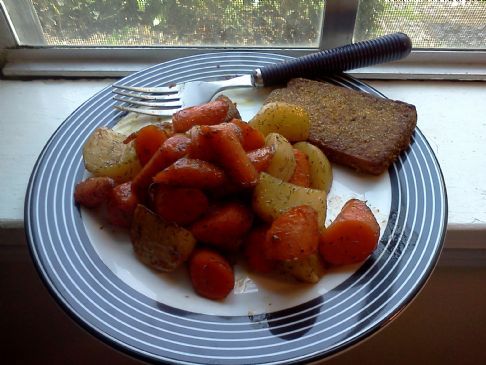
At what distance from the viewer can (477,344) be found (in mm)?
1412

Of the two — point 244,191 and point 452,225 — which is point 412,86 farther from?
point 244,191

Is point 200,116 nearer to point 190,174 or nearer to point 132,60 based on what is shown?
point 190,174

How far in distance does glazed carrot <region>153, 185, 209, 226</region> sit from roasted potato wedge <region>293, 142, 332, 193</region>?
0.79 feet

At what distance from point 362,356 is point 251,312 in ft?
2.43

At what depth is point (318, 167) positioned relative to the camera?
101 centimetres

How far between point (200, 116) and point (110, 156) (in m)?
0.19

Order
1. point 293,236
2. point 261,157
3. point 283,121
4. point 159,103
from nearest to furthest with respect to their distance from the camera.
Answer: point 293,236 → point 261,157 → point 283,121 → point 159,103

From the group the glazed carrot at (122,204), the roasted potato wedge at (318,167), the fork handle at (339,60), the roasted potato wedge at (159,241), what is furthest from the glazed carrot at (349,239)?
the fork handle at (339,60)

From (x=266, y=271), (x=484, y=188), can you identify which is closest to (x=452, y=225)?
(x=484, y=188)

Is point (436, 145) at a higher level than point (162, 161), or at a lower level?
lower

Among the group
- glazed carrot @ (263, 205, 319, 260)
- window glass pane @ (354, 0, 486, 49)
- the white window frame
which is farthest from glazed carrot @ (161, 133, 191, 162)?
window glass pane @ (354, 0, 486, 49)

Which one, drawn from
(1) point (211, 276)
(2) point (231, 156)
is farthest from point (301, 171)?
(1) point (211, 276)

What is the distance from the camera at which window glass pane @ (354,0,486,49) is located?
4.27ft

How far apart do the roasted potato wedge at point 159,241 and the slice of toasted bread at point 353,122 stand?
1.27ft
